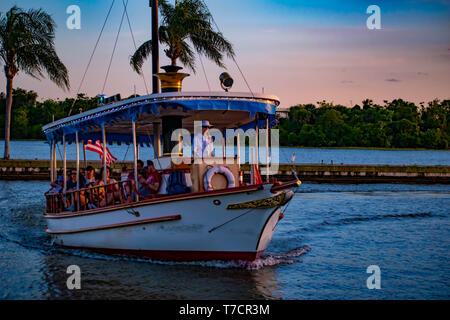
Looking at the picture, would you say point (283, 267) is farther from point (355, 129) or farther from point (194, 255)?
point (355, 129)

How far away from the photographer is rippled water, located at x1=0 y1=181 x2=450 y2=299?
1094 centimetres

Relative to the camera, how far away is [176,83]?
13.1 meters

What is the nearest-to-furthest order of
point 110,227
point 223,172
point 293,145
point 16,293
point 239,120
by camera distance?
point 16,293, point 223,172, point 110,227, point 239,120, point 293,145

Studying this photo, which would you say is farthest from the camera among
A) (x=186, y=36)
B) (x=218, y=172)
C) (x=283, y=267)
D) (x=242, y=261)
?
(x=186, y=36)

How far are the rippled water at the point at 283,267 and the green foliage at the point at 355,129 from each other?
101684 mm

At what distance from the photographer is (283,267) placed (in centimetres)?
1302

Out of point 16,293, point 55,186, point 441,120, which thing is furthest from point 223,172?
point 441,120

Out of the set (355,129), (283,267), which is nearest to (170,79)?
(283,267)

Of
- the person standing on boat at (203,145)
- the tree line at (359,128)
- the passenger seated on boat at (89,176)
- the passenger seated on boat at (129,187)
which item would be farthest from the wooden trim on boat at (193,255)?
the tree line at (359,128)

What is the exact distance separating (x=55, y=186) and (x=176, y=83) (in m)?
5.09

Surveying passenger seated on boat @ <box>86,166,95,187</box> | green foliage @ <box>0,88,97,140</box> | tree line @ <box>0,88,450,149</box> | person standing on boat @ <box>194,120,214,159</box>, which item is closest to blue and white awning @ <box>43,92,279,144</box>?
person standing on boat @ <box>194,120,214,159</box>

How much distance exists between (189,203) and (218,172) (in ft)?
3.42

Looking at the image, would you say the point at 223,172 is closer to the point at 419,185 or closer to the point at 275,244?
the point at 275,244

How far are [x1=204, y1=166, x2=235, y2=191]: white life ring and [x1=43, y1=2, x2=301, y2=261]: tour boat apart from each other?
0.02 meters
